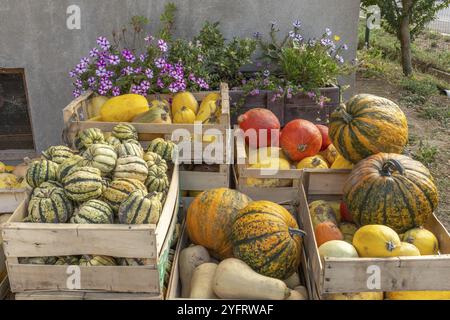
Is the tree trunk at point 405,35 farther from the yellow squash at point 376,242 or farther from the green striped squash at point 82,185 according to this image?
the green striped squash at point 82,185

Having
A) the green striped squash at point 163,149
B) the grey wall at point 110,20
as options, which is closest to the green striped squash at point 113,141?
the green striped squash at point 163,149

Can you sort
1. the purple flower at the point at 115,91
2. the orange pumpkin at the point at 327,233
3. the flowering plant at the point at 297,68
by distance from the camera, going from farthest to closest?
the flowering plant at the point at 297,68 < the purple flower at the point at 115,91 < the orange pumpkin at the point at 327,233

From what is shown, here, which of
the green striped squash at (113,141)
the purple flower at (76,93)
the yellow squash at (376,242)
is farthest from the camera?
the purple flower at (76,93)

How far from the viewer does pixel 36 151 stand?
19.8 feet

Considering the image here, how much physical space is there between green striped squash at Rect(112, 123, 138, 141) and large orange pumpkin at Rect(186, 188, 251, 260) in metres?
0.69

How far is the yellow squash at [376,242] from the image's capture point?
2.60 m

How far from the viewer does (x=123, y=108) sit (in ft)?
12.9

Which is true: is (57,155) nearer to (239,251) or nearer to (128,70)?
(239,251)

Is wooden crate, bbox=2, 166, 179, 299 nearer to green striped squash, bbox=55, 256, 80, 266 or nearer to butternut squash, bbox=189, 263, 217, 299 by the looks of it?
green striped squash, bbox=55, 256, 80, 266

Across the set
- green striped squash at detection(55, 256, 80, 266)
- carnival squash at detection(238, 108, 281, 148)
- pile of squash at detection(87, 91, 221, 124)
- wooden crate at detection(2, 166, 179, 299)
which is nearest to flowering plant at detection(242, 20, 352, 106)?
carnival squash at detection(238, 108, 281, 148)

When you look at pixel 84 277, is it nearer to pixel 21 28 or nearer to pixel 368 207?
pixel 368 207

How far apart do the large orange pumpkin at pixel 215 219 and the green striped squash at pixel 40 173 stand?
0.94 m

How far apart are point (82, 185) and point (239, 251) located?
100cm
